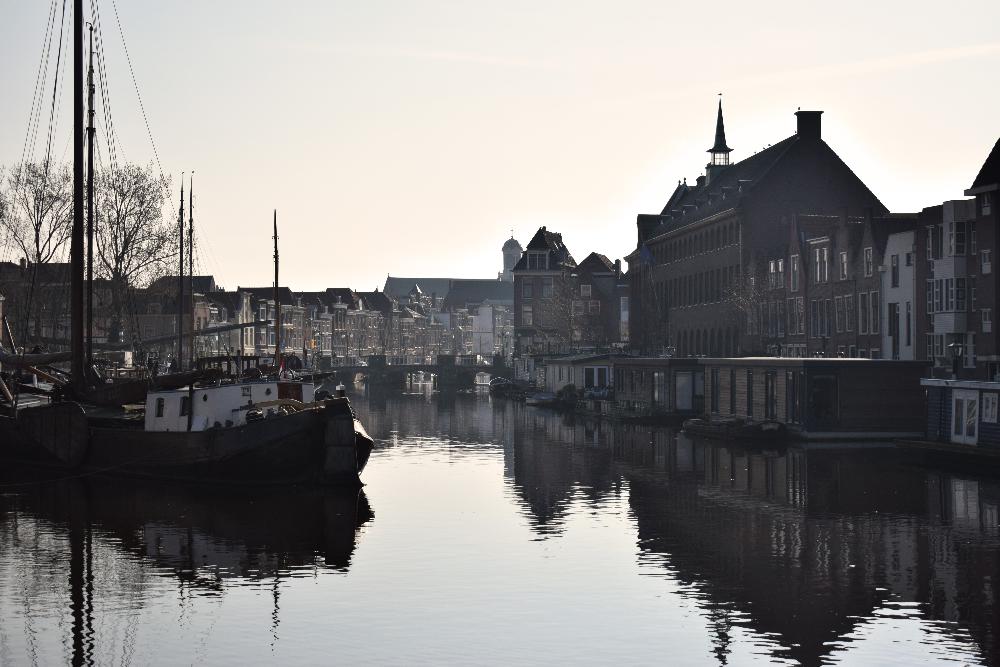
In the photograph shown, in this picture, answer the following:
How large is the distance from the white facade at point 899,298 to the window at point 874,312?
838mm

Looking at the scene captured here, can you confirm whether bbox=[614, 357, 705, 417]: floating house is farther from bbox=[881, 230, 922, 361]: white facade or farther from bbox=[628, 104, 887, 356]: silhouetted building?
bbox=[881, 230, 922, 361]: white facade

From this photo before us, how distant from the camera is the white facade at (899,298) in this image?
270ft

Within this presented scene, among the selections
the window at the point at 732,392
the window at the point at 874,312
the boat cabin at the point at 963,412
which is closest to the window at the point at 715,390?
the window at the point at 732,392

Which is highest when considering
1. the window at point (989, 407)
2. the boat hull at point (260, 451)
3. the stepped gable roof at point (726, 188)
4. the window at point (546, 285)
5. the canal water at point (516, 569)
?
the stepped gable roof at point (726, 188)

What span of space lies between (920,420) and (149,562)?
48.0 m

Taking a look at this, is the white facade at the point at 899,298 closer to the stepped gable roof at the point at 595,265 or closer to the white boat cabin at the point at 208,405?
the white boat cabin at the point at 208,405

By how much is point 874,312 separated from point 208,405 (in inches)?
1942

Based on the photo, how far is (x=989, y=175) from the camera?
72.0m

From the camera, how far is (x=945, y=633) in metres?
27.2

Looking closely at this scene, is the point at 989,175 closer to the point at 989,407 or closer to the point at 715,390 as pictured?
the point at 989,407

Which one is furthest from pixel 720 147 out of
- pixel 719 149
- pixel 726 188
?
pixel 726 188

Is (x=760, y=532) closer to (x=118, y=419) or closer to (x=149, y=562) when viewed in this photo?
(x=149, y=562)

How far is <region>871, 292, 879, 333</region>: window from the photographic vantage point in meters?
86.9

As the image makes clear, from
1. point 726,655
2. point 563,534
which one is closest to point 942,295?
point 563,534
